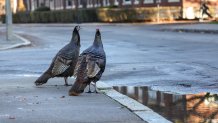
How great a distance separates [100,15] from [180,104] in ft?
159

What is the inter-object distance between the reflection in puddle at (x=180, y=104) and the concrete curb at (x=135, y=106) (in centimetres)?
17

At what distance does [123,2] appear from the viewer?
63.1 metres

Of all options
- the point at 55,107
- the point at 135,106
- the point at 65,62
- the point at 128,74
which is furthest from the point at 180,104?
the point at 128,74

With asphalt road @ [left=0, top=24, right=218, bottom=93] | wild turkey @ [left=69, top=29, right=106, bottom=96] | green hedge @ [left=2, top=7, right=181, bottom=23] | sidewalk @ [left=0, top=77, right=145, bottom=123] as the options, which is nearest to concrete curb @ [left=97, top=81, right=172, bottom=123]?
sidewalk @ [left=0, top=77, right=145, bottom=123]

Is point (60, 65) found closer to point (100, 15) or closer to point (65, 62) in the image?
point (65, 62)

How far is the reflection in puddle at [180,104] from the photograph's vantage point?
7900mm

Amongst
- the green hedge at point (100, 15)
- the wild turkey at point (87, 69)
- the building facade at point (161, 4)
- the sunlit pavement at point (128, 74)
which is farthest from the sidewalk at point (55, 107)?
the green hedge at point (100, 15)

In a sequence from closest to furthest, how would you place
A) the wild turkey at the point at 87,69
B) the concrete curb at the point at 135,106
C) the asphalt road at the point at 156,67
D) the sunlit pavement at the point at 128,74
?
the concrete curb at the point at 135,106
the sunlit pavement at the point at 128,74
the wild turkey at the point at 87,69
the asphalt road at the point at 156,67

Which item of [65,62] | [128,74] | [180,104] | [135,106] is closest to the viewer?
[135,106]

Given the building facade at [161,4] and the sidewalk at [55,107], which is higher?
the building facade at [161,4]

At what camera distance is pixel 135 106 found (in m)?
8.68

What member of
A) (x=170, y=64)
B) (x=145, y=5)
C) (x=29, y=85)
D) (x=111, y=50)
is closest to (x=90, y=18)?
(x=145, y=5)

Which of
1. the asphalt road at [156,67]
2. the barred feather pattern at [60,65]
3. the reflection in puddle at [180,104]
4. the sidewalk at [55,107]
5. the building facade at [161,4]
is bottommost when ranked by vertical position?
the asphalt road at [156,67]

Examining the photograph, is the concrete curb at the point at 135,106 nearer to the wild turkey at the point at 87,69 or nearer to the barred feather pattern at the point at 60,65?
the wild turkey at the point at 87,69
